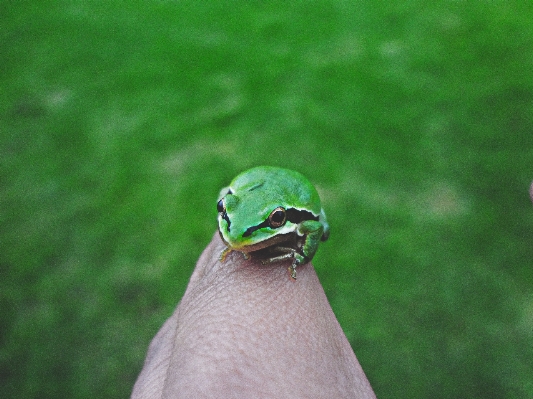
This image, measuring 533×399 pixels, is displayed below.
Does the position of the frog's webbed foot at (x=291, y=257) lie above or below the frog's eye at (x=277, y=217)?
below

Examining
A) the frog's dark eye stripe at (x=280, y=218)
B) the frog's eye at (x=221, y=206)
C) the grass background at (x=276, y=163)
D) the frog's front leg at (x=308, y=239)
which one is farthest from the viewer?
the grass background at (x=276, y=163)

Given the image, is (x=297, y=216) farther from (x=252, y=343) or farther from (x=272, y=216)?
(x=252, y=343)

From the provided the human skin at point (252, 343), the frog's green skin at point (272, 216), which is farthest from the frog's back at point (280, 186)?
the human skin at point (252, 343)

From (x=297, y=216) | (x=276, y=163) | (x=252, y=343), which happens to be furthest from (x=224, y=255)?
(x=276, y=163)

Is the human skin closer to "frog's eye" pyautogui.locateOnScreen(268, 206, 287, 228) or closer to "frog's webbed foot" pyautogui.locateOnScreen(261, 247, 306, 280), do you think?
"frog's webbed foot" pyautogui.locateOnScreen(261, 247, 306, 280)

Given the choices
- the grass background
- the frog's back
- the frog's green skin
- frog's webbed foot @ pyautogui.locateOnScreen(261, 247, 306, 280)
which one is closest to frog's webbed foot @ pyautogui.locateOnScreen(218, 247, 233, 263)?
the frog's green skin

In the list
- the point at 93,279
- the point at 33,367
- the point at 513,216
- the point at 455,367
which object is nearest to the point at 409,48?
the point at 513,216

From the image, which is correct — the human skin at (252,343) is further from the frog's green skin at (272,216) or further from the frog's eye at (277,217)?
the frog's eye at (277,217)
